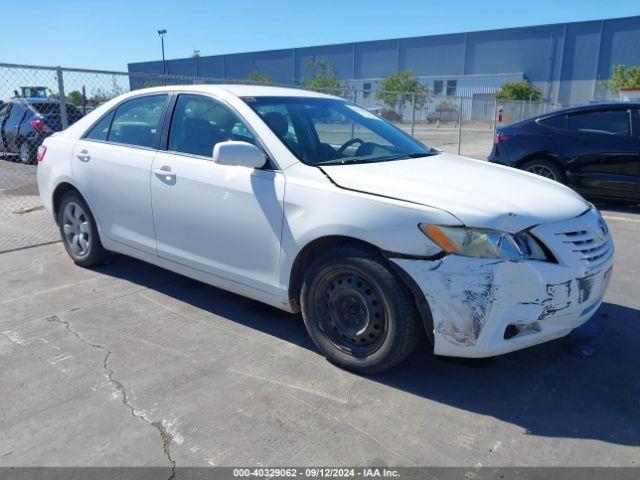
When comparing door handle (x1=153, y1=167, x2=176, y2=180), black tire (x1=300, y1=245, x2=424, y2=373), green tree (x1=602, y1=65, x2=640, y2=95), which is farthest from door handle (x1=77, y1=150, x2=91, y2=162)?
green tree (x1=602, y1=65, x2=640, y2=95)

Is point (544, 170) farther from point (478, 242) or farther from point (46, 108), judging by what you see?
point (46, 108)

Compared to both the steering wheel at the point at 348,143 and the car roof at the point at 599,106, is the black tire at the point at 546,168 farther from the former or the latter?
the steering wheel at the point at 348,143

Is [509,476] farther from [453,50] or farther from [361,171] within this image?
[453,50]

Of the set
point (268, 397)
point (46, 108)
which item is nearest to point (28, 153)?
point (46, 108)

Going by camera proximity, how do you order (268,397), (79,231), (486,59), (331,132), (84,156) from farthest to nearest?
(486,59), (79,231), (84,156), (331,132), (268,397)

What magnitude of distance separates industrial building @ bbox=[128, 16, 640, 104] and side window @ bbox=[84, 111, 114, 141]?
42122 mm

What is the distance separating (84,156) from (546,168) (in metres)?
6.64

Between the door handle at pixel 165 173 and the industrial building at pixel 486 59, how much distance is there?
43.1 m

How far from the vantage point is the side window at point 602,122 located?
7587mm

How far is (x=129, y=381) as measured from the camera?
3.13 meters

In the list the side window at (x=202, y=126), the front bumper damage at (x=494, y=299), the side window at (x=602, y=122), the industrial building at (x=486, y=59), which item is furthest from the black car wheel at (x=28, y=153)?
the industrial building at (x=486, y=59)

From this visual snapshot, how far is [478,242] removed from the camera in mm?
2719

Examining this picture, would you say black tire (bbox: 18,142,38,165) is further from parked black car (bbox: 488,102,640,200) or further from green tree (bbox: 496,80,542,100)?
green tree (bbox: 496,80,542,100)

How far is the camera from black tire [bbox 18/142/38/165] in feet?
40.3
